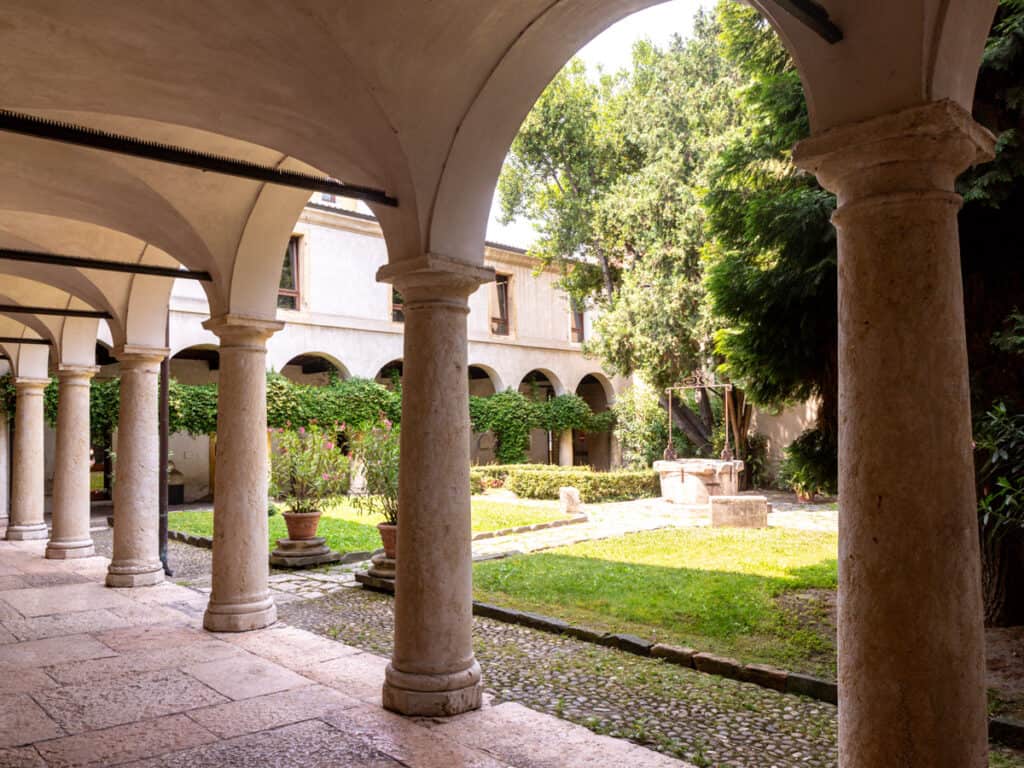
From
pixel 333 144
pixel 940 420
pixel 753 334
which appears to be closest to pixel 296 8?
pixel 333 144

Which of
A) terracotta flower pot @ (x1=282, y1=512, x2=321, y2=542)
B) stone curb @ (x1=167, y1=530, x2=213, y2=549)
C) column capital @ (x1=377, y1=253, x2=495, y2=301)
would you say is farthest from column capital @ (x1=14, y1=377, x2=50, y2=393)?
column capital @ (x1=377, y1=253, x2=495, y2=301)

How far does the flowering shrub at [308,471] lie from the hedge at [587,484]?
7137 mm

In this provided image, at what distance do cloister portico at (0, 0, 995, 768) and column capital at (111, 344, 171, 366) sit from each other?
0.08 feet

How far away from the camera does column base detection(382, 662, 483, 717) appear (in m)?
4.09

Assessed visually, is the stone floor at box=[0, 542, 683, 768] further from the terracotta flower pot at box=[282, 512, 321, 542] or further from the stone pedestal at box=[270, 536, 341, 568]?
the terracotta flower pot at box=[282, 512, 321, 542]

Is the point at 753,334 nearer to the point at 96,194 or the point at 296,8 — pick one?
the point at 296,8

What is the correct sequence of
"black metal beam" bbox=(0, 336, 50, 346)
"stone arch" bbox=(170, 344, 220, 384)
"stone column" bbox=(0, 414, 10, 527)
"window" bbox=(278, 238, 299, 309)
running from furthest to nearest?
"stone arch" bbox=(170, 344, 220, 384) → "window" bbox=(278, 238, 299, 309) → "stone column" bbox=(0, 414, 10, 527) → "black metal beam" bbox=(0, 336, 50, 346)

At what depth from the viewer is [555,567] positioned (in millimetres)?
9203

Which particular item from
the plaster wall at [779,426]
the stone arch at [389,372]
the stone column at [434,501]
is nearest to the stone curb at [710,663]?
the stone column at [434,501]

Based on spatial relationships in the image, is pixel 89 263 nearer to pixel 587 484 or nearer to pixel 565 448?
pixel 587 484

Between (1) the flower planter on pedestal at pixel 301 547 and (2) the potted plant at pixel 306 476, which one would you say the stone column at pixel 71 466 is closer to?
(2) the potted plant at pixel 306 476

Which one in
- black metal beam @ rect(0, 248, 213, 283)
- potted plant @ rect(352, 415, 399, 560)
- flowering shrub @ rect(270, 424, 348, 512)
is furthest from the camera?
flowering shrub @ rect(270, 424, 348, 512)

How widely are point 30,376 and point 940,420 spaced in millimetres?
12190

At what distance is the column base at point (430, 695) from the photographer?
4094 mm
